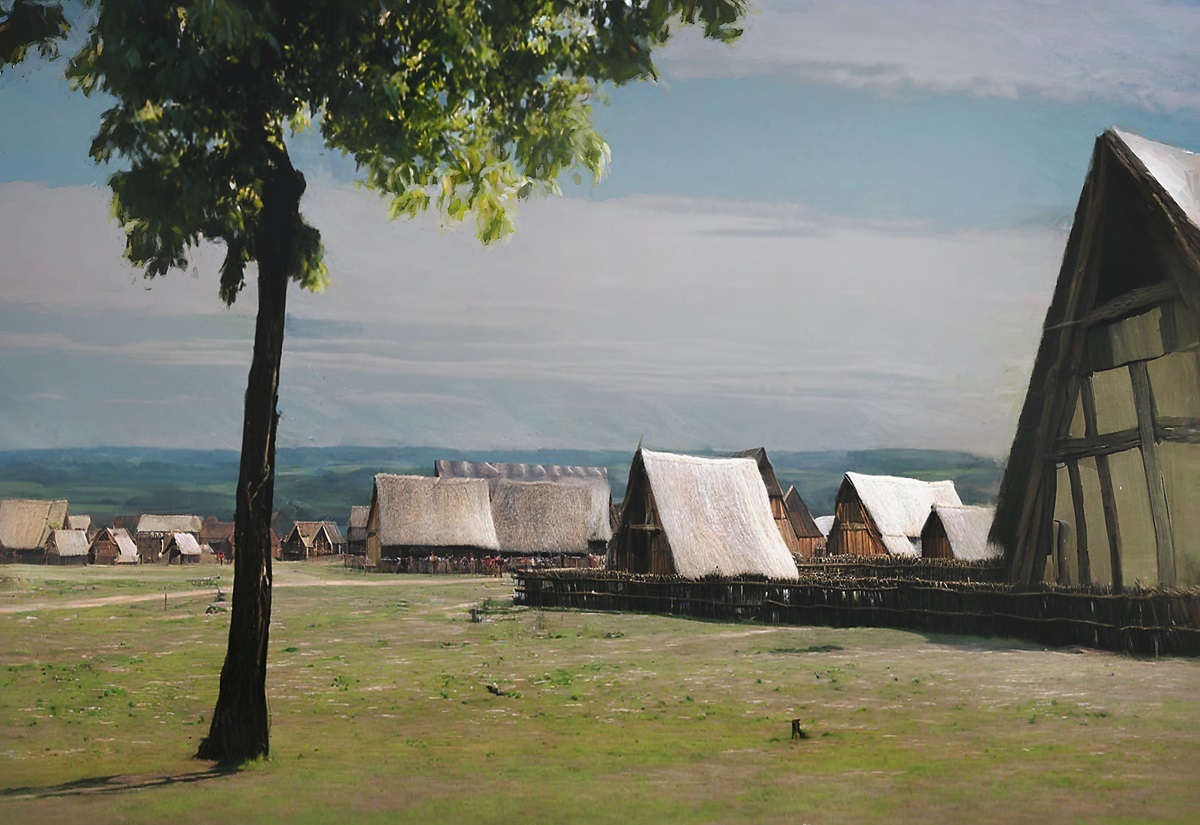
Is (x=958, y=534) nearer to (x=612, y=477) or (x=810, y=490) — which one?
(x=810, y=490)

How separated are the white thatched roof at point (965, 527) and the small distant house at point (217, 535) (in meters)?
52.5

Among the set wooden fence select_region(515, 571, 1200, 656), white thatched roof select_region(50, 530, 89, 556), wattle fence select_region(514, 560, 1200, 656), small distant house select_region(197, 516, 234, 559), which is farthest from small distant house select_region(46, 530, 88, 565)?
small distant house select_region(197, 516, 234, 559)

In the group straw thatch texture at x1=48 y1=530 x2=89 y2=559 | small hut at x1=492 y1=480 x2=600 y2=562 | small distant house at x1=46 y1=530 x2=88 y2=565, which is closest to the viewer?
straw thatch texture at x1=48 y1=530 x2=89 y2=559

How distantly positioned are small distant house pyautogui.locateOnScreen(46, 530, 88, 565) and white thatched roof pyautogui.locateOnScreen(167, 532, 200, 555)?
48.5ft

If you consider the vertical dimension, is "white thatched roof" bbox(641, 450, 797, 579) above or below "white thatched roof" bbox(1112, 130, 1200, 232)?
below

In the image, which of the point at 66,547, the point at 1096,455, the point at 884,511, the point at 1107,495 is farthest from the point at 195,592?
the point at 1107,495

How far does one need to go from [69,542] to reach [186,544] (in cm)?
2199

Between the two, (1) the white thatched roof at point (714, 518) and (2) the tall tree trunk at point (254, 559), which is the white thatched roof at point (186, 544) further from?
(2) the tall tree trunk at point (254, 559)

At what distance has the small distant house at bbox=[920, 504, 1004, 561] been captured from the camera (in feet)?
118

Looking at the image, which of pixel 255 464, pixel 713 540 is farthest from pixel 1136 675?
pixel 713 540

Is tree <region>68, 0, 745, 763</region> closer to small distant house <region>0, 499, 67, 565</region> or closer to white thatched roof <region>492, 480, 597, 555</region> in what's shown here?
small distant house <region>0, 499, 67, 565</region>

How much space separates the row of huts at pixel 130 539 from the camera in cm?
2479

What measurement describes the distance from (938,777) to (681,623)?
14.1 meters

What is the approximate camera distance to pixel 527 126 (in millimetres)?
10625
